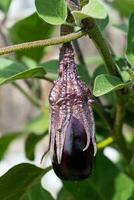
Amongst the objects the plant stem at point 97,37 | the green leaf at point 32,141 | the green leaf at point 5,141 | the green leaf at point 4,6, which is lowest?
the green leaf at point 5,141

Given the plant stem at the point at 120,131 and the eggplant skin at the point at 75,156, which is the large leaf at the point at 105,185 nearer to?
the plant stem at the point at 120,131

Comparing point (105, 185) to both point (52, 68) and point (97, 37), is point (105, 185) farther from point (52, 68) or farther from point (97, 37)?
point (97, 37)

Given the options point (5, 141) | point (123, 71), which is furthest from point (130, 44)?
point (5, 141)

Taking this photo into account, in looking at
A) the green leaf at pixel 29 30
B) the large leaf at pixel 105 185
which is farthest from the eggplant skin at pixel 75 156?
the green leaf at pixel 29 30

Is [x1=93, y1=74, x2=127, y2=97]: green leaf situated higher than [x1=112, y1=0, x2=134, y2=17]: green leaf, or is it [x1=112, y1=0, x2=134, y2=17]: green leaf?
[x1=93, y1=74, x2=127, y2=97]: green leaf

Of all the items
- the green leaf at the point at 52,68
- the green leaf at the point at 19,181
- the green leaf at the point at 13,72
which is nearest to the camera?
the green leaf at the point at 13,72

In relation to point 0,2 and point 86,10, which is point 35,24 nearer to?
point 0,2

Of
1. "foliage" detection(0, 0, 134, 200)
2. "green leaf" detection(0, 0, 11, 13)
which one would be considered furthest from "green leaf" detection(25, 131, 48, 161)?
"green leaf" detection(0, 0, 11, 13)

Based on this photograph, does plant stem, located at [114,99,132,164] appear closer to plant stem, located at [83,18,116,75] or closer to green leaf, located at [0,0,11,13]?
plant stem, located at [83,18,116,75]
